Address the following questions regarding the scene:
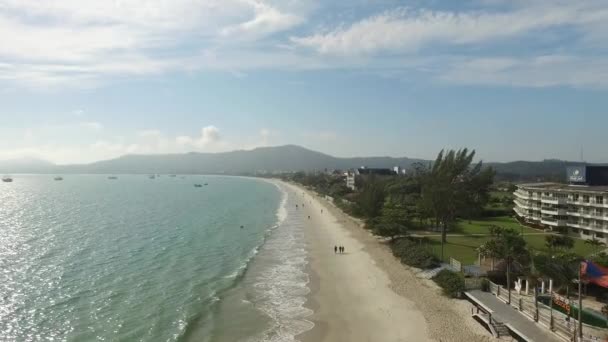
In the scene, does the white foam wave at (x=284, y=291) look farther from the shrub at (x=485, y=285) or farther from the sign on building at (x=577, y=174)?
the sign on building at (x=577, y=174)

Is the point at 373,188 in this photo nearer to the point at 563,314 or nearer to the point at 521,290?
the point at 521,290

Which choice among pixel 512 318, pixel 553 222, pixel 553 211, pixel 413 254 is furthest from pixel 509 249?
pixel 553 211

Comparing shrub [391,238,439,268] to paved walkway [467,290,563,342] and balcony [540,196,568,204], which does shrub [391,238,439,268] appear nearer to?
paved walkway [467,290,563,342]

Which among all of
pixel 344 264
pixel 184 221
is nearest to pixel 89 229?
pixel 184 221

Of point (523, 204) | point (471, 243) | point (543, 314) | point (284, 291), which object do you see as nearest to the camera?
point (543, 314)

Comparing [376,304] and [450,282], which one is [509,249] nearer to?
[450,282]

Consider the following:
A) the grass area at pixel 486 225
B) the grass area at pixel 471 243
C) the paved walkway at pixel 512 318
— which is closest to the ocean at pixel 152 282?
the paved walkway at pixel 512 318

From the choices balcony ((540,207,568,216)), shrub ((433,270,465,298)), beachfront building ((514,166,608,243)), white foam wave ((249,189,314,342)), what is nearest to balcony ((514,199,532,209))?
beachfront building ((514,166,608,243))
